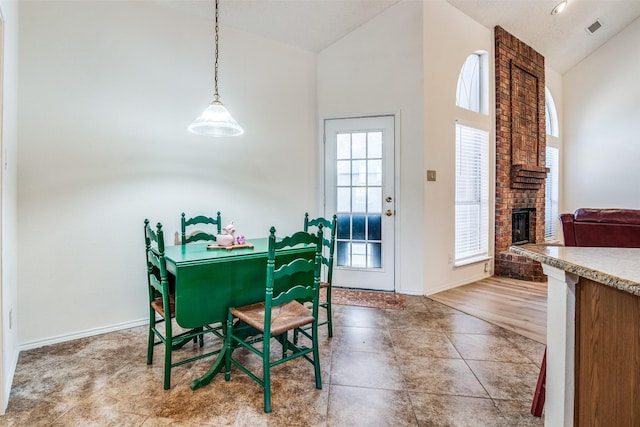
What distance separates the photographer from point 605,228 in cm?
236

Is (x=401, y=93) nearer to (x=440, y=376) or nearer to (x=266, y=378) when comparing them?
(x=440, y=376)

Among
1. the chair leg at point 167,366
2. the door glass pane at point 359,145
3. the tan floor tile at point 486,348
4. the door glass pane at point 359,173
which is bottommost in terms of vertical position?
the tan floor tile at point 486,348

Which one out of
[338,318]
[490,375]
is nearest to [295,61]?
[338,318]

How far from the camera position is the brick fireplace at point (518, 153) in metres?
4.27

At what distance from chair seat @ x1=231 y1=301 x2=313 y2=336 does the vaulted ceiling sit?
8.77ft

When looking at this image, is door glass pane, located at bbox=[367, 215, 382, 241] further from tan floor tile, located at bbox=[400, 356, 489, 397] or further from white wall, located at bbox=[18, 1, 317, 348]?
tan floor tile, located at bbox=[400, 356, 489, 397]

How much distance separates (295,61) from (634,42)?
5.35 meters

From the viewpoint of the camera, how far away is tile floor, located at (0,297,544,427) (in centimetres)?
159

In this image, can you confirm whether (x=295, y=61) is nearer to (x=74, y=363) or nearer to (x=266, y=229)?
(x=266, y=229)

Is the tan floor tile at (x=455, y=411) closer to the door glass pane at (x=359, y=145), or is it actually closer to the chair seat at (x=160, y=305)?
the chair seat at (x=160, y=305)

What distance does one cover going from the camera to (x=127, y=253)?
2707mm

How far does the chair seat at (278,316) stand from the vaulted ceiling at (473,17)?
105 inches

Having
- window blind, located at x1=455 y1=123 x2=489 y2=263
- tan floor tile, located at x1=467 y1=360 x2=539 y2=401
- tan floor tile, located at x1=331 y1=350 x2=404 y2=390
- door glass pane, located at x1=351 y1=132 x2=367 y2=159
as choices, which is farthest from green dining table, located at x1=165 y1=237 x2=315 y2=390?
window blind, located at x1=455 y1=123 x2=489 y2=263

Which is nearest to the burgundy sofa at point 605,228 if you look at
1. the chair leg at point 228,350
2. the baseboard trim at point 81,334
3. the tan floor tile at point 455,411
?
the tan floor tile at point 455,411
